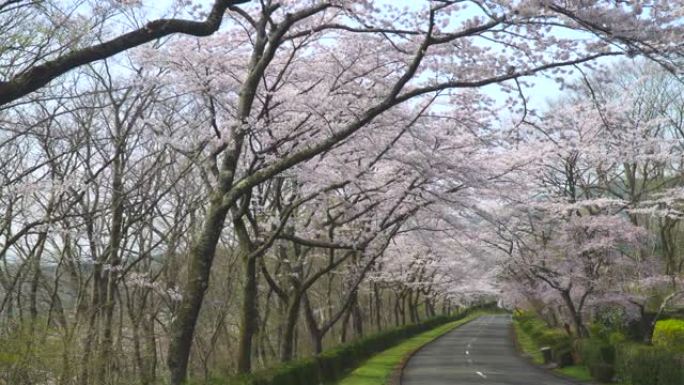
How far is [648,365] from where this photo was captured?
17484 millimetres

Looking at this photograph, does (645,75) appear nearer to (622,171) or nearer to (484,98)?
(622,171)

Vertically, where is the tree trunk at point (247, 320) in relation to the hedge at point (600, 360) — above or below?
above

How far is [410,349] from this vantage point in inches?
1435

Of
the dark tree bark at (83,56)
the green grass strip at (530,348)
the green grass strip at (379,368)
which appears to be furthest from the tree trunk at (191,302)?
the green grass strip at (530,348)

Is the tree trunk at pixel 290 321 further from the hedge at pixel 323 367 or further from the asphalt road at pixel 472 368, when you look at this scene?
the asphalt road at pixel 472 368

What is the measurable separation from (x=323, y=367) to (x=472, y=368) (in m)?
9.76

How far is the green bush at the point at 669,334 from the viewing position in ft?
73.8

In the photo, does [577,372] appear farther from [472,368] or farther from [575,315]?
[472,368]

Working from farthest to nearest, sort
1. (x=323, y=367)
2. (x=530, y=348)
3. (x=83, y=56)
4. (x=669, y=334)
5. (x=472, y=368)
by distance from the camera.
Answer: (x=530, y=348) < (x=472, y=368) < (x=669, y=334) < (x=323, y=367) < (x=83, y=56)

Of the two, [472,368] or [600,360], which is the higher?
[600,360]

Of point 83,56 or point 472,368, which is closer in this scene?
point 83,56

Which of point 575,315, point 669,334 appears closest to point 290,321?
point 575,315

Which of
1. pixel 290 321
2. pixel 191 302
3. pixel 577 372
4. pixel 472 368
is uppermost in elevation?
pixel 191 302

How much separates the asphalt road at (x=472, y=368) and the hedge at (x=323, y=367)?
76.7 inches
